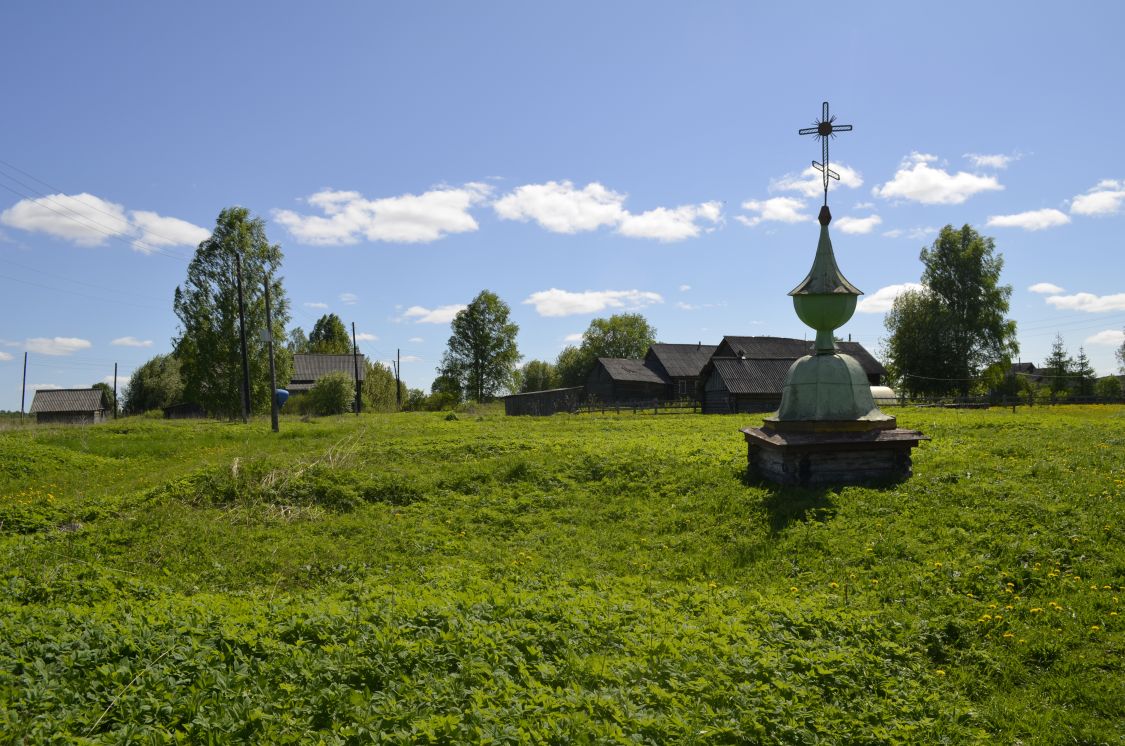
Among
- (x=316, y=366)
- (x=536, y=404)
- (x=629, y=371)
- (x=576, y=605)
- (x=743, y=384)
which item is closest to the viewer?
(x=576, y=605)

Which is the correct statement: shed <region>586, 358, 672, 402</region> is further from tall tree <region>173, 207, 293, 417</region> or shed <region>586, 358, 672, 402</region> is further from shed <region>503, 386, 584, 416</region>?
tall tree <region>173, 207, 293, 417</region>

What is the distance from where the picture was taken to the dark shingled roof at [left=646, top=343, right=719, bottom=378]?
184 ft

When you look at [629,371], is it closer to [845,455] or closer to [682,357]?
[682,357]

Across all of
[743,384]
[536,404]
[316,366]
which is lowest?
[536,404]

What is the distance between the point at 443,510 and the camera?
12.3 meters

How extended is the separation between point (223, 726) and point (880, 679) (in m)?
4.93

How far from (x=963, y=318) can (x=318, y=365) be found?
A: 54177 millimetres

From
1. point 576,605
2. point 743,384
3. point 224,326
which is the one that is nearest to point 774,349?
point 743,384

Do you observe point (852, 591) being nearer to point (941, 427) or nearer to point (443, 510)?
point (443, 510)

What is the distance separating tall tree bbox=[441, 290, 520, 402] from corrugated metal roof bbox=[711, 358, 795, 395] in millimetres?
30449

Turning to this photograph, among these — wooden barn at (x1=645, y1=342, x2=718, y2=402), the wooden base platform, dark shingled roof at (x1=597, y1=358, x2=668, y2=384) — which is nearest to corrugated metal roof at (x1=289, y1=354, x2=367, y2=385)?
dark shingled roof at (x1=597, y1=358, x2=668, y2=384)

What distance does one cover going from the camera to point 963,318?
51.6 m

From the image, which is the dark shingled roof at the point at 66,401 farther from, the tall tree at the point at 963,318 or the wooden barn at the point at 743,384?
the tall tree at the point at 963,318

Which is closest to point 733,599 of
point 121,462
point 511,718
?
point 511,718
